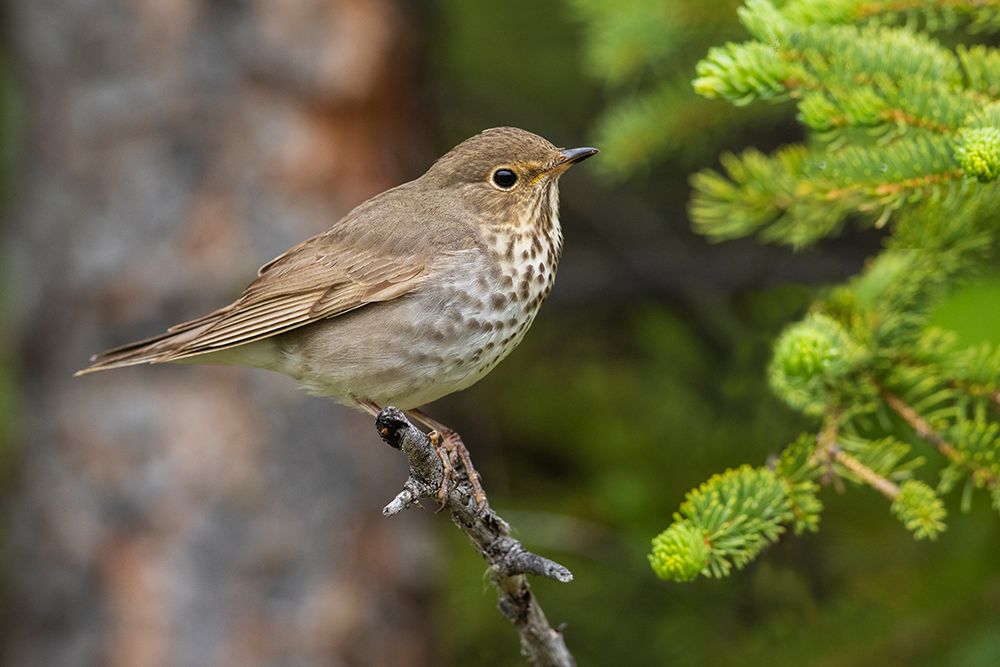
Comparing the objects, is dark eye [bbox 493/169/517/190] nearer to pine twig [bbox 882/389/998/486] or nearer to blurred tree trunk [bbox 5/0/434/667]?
pine twig [bbox 882/389/998/486]

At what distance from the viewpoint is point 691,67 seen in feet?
14.2

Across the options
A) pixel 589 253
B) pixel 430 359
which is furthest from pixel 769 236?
pixel 589 253

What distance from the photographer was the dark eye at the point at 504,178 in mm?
3748

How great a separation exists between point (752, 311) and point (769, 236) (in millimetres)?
1838

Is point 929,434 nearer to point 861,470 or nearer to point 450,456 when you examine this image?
point 861,470

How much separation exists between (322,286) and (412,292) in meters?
0.33

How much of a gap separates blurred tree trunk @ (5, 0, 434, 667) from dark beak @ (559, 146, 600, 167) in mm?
1652

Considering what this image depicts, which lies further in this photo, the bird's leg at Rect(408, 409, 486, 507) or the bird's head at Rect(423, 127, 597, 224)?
the bird's head at Rect(423, 127, 597, 224)

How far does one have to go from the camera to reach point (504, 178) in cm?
376

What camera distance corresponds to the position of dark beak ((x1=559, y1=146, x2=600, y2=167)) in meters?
3.51

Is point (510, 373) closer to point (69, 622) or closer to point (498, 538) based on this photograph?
point (69, 622)

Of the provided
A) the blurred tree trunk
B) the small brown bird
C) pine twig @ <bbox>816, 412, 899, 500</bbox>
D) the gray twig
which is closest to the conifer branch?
pine twig @ <bbox>816, 412, 899, 500</bbox>

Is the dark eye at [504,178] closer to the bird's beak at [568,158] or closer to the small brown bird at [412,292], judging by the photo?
the small brown bird at [412,292]

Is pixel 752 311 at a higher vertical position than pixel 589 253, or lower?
lower
